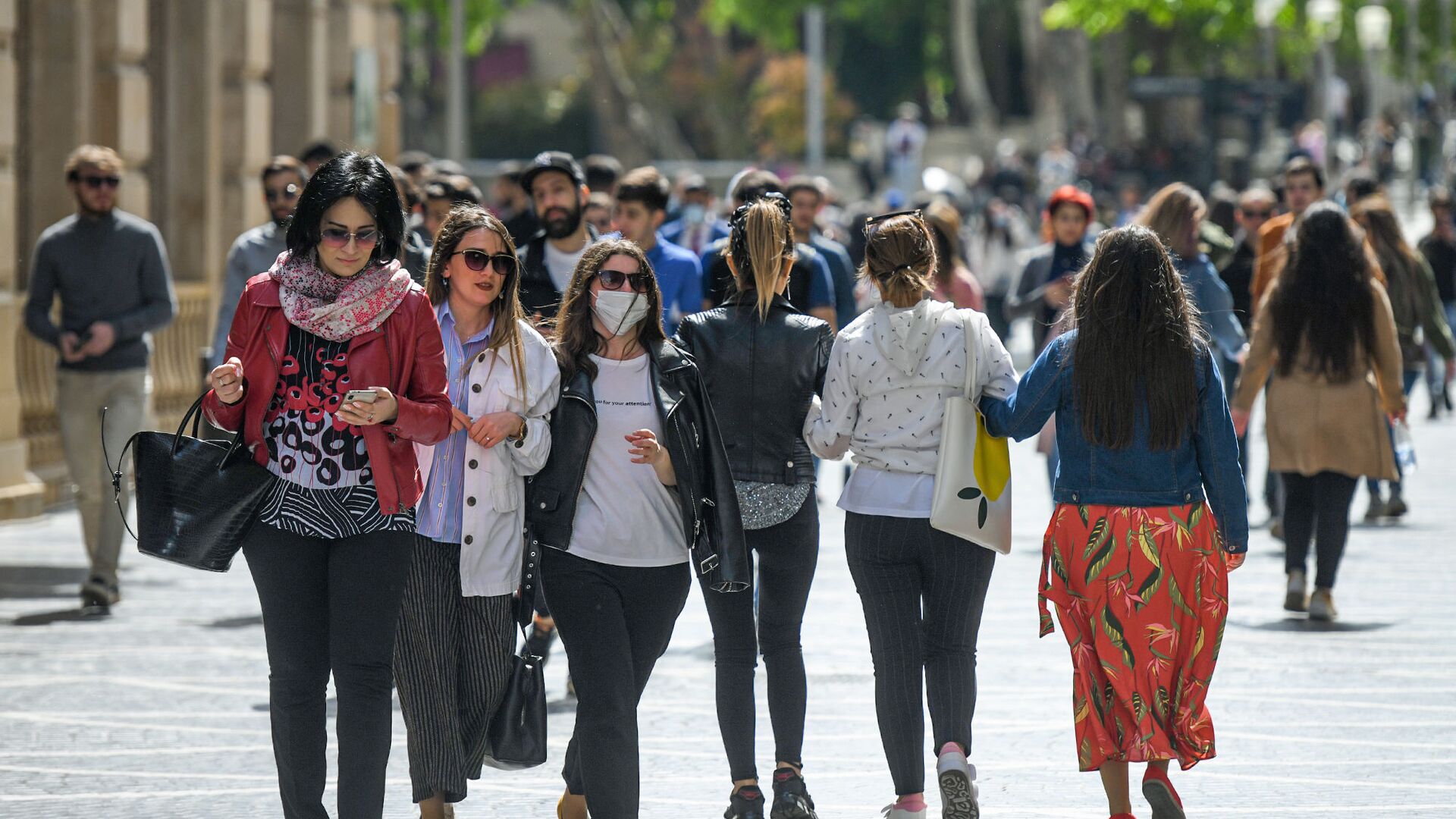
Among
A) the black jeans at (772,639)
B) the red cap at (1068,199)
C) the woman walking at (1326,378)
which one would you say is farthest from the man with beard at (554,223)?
the red cap at (1068,199)

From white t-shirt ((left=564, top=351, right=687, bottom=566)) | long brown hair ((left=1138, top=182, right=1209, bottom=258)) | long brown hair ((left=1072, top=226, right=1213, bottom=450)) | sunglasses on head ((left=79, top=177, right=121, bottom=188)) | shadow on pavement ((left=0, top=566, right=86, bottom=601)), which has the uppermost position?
sunglasses on head ((left=79, top=177, right=121, bottom=188))

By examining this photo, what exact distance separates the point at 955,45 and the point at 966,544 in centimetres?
4856

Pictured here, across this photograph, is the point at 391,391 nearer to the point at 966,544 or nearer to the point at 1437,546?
the point at 966,544

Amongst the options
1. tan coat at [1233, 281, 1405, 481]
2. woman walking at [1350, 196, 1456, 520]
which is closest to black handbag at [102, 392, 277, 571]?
tan coat at [1233, 281, 1405, 481]

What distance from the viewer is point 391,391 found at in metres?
5.45

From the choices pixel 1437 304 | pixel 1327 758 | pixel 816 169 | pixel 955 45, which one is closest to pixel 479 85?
pixel 955 45

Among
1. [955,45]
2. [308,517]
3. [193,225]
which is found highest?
[955,45]

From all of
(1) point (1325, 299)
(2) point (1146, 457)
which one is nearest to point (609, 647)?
(2) point (1146, 457)

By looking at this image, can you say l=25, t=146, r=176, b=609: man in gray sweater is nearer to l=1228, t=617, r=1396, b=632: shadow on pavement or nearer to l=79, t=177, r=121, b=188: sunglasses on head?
l=79, t=177, r=121, b=188: sunglasses on head

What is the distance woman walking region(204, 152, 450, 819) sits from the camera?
17.7 ft

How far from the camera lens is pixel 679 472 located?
5793 mm

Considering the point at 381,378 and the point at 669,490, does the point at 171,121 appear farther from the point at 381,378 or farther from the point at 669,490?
the point at 381,378

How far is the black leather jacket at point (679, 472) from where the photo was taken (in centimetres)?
577

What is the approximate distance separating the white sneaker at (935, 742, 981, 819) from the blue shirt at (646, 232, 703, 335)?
300 centimetres
